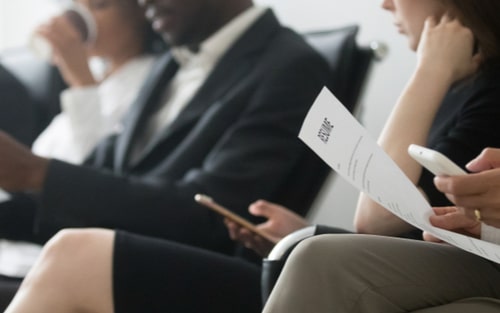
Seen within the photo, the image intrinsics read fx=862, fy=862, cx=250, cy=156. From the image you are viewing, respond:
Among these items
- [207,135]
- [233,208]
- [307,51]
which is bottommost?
[233,208]

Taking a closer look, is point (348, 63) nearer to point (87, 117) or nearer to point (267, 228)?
point (267, 228)

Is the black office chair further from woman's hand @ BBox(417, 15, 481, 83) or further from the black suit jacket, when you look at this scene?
woman's hand @ BBox(417, 15, 481, 83)

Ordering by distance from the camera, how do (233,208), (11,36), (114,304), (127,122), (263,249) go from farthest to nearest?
(11,36)
(127,122)
(233,208)
(263,249)
(114,304)

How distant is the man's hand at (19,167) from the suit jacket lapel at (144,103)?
0.30 meters

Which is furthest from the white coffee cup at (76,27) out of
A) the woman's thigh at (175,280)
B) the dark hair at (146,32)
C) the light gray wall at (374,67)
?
the woman's thigh at (175,280)

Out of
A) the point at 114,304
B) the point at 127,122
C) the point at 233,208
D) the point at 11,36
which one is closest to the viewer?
the point at 114,304

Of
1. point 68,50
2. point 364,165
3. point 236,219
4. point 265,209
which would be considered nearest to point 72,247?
point 236,219

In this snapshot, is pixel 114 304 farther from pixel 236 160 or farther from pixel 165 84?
pixel 165 84

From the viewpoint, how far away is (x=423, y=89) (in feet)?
3.91

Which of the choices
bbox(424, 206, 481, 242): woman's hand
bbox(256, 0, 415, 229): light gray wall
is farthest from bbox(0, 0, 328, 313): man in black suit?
bbox(424, 206, 481, 242): woman's hand

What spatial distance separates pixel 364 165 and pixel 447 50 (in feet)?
1.26

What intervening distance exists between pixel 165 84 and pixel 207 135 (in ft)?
1.05

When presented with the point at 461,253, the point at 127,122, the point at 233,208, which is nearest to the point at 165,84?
the point at 127,122

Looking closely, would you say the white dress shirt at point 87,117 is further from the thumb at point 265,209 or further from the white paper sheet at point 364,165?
the white paper sheet at point 364,165
